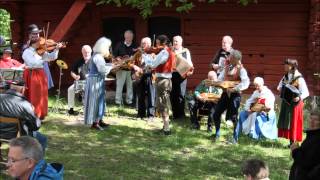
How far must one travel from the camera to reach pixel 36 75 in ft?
32.5

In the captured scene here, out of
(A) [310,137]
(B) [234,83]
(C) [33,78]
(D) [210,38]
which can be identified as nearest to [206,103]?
(B) [234,83]

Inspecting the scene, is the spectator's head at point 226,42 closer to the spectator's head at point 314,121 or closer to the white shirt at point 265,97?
the white shirt at point 265,97

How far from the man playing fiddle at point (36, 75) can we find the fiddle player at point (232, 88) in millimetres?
3130

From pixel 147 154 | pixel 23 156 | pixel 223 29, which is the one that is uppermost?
pixel 223 29

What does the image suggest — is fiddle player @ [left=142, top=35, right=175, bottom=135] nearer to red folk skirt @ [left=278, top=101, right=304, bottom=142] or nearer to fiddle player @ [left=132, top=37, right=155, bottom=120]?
fiddle player @ [left=132, top=37, right=155, bottom=120]

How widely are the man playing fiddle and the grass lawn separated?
0.62 meters

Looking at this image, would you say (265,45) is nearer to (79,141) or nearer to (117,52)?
(117,52)

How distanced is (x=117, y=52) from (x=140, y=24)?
239 cm

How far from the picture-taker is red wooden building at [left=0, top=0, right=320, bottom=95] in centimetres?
1388

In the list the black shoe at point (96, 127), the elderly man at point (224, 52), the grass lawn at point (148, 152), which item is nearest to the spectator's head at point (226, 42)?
the elderly man at point (224, 52)

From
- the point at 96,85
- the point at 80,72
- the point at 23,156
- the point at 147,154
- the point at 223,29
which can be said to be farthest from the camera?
the point at 223,29

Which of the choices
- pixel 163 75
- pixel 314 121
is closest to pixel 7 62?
pixel 163 75

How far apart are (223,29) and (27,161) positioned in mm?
11373

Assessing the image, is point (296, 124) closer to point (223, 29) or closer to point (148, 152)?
point (148, 152)
